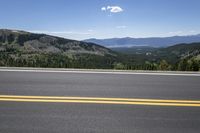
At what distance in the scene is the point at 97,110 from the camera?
5.91 metres

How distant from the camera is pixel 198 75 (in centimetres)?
1102

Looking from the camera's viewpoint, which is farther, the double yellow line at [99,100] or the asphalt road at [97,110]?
the double yellow line at [99,100]

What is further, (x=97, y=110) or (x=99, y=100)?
(x=99, y=100)

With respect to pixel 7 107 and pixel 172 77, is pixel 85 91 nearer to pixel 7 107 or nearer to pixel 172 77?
pixel 7 107

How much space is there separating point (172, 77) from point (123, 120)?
5.54 m

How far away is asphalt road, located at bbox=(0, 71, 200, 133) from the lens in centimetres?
496

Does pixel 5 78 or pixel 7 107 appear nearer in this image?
pixel 7 107

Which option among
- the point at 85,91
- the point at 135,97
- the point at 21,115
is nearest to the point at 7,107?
the point at 21,115

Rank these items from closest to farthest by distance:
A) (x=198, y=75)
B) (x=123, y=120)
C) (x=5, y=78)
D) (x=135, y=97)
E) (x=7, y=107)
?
(x=123, y=120) → (x=7, y=107) → (x=135, y=97) → (x=5, y=78) → (x=198, y=75)

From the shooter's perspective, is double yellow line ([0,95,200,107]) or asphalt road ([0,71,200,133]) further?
double yellow line ([0,95,200,107])

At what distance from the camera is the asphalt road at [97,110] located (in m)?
4.96

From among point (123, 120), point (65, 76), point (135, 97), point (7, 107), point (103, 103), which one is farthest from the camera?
point (65, 76)

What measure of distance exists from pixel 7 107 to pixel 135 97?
9.18ft

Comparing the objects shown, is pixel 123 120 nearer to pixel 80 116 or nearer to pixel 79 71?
pixel 80 116
